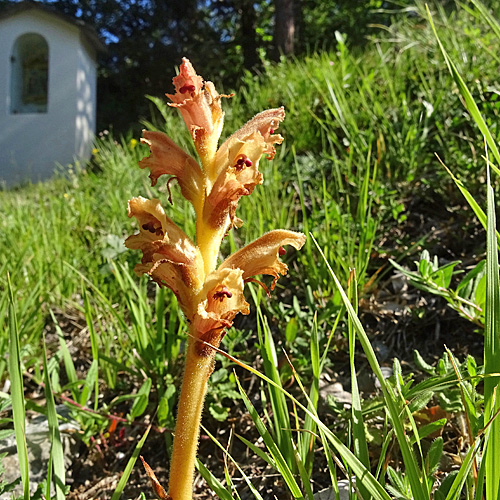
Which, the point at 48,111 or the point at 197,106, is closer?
the point at 197,106

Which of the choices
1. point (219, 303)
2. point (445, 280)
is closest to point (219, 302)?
point (219, 303)

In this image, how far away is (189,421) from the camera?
0.82 m

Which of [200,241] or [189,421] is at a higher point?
[200,241]

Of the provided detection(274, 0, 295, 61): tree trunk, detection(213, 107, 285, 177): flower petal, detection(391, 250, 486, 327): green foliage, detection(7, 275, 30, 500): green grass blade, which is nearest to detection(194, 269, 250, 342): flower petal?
detection(213, 107, 285, 177): flower petal

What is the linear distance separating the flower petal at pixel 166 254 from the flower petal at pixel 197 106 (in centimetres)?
15

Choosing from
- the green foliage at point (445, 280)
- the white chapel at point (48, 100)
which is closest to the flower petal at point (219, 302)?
the green foliage at point (445, 280)

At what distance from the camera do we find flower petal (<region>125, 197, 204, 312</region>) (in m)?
0.82

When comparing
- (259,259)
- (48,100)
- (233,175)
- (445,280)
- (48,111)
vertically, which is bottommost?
(445,280)

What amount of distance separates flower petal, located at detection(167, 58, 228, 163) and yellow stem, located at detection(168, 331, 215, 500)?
364mm

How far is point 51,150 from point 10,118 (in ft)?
4.81

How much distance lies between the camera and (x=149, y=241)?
88 centimetres

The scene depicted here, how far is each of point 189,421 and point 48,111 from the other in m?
11.9

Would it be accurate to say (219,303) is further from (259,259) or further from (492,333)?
(492,333)

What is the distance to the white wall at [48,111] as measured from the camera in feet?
35.9
